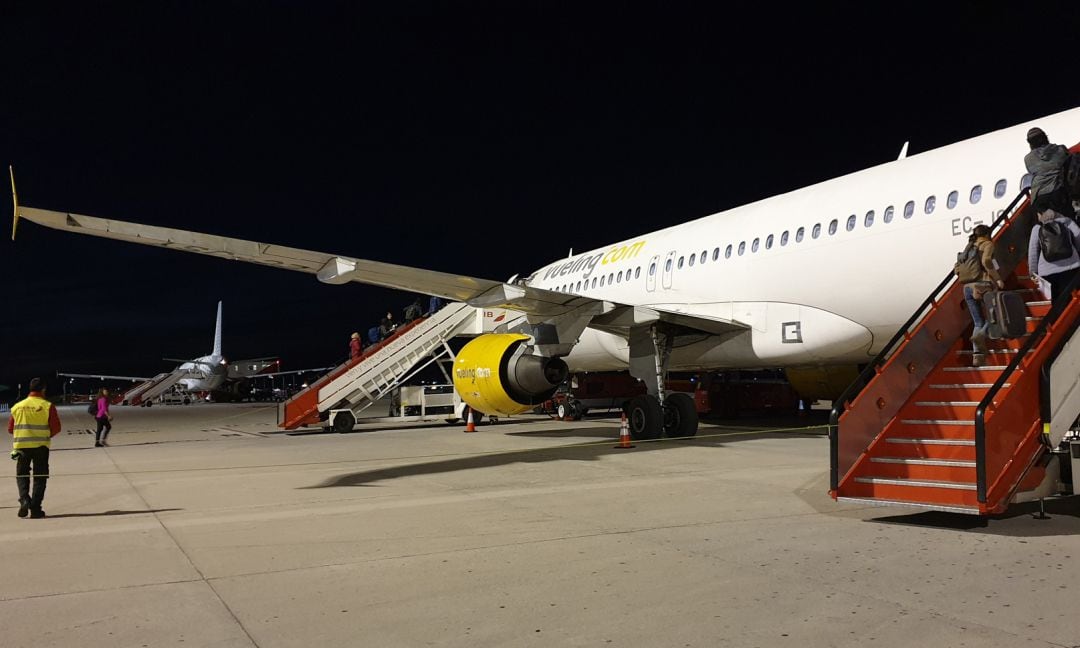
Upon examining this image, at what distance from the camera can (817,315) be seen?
454 inches

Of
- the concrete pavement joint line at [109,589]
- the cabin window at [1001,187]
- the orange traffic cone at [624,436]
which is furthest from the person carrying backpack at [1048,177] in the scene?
the concrete pavement joint line at [109,589]

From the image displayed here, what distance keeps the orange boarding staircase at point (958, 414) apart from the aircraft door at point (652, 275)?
23.9ft

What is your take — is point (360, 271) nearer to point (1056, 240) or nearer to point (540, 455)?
point (540, 455)

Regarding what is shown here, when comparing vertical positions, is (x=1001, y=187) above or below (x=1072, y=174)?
above

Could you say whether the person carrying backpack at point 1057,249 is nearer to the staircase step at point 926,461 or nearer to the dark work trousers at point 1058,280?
the dark work trousers at point 1058,280

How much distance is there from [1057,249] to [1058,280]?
0.31 metres

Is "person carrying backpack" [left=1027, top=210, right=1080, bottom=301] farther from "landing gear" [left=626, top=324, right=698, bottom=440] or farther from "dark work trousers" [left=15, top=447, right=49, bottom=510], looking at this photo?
"dark work trousers" [left=15, top=447, right=49, bottom=510]

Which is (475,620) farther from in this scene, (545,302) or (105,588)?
(545,302)

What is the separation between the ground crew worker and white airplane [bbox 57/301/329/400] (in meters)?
54.2

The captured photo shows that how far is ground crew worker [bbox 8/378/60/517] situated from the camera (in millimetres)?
7602

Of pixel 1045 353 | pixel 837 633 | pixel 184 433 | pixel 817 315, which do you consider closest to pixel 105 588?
pixel 837 633

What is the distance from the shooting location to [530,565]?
5113 mm

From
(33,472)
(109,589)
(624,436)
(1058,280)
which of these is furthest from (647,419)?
(109,589)

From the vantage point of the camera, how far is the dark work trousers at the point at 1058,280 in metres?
6.73
